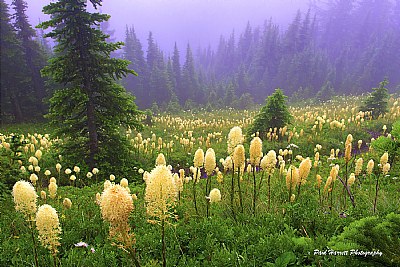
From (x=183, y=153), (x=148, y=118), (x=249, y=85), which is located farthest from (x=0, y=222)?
(x=249, y=85)

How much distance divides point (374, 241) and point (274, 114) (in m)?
11.3

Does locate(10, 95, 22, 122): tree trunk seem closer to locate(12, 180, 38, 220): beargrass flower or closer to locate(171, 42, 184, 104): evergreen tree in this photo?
locate(12, 180, 38, 220): beargrass flower

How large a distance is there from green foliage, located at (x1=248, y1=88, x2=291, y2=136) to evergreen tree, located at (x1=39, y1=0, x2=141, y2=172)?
6.89m

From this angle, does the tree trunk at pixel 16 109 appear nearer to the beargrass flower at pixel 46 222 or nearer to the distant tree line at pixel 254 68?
the distant tree line at pixel 254 68

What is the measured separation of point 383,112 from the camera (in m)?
16.8

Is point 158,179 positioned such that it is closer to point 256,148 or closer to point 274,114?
point 256,148

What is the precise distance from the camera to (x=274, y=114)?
13039 millimetres

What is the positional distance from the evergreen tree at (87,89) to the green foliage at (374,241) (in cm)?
805

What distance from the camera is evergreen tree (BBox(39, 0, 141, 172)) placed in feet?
28.3

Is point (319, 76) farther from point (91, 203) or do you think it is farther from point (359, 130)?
point (91, 203)

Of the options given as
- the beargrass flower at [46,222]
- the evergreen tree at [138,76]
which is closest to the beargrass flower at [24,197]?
the beargrass flower at [46,222]

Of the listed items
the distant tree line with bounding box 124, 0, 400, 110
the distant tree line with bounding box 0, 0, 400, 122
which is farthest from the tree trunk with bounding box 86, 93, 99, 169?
the distant tree line with bounding box 124, 0, 400, 110

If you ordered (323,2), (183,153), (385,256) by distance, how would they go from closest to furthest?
(385,256), (183,153), (323,2)

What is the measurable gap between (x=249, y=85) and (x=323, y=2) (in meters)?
104
